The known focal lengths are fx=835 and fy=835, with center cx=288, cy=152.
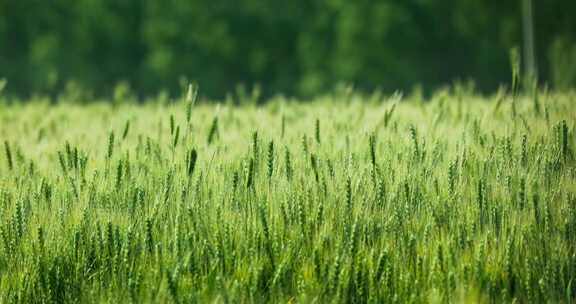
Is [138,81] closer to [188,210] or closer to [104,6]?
[104,6]

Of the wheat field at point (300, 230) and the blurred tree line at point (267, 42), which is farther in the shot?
the blurred tree line at point (267, 42)

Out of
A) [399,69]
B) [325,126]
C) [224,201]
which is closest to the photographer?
[224,201]

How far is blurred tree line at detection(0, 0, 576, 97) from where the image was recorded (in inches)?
748

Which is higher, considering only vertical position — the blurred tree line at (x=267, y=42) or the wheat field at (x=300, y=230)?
the blurred tree line at (x=267, y=42)

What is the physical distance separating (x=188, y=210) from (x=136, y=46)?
18593 millimetres

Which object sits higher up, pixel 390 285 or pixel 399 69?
pixel 399 69

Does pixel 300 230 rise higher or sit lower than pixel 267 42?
lower

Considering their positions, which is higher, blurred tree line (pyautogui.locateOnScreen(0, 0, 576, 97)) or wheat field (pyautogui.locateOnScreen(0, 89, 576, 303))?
blurred tree line (pyautogui.locateOnScreen(0, 0, 576, 97))

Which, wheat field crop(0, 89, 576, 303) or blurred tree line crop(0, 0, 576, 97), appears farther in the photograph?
blurred tree line crop(0, 0, 576, 97)

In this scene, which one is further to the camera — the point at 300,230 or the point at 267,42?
the point at 267,42

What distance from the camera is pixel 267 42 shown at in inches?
792

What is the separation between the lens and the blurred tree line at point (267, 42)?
19.0 meters

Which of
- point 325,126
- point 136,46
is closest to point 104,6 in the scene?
point 136,46

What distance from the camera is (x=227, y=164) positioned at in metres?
2.95
